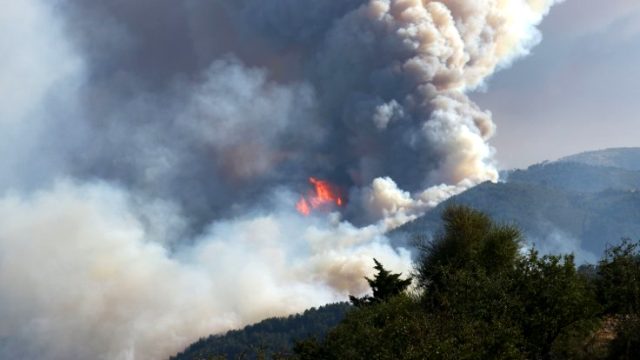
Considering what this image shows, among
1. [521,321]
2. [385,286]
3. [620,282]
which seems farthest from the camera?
[385,286]

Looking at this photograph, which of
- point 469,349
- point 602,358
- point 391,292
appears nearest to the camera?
point 602,358

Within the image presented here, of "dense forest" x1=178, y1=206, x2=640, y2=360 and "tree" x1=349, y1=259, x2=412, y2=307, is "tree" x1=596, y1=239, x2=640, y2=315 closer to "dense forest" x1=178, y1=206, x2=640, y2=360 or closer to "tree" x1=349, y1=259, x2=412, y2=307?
"dense forest" x1=178, y1=206, x2=640, y2=360

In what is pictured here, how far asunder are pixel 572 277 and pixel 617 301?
502cm

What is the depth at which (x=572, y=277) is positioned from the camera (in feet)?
184

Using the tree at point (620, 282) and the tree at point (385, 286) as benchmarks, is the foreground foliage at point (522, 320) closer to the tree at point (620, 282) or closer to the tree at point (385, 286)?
the tree at point (620, 282)

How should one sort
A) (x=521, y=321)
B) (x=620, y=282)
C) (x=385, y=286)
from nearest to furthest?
(x=521, y=321)
(x=620, y=282)
(x=385, y=286)

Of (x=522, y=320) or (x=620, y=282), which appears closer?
(x=522, y=320)

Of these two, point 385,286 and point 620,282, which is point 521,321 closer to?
point 620,282

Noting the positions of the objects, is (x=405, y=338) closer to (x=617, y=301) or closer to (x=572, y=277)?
(x=572, y=277)

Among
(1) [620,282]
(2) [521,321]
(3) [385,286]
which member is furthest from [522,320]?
(3) [385,286]

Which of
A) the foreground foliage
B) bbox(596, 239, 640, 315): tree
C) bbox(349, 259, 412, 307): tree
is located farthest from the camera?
bbox(349, 259, 412, 307): tree

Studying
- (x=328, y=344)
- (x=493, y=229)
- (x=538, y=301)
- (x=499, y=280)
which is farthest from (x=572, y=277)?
(x=493, y=229)

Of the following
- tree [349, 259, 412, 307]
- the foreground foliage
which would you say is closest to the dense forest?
the foreground foliage

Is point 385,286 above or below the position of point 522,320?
above
